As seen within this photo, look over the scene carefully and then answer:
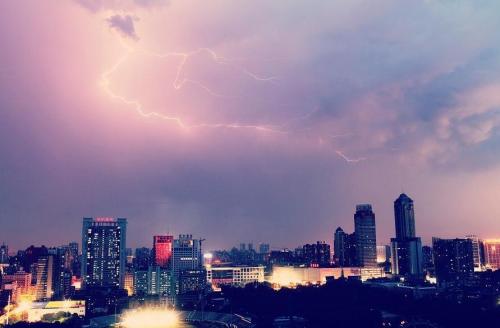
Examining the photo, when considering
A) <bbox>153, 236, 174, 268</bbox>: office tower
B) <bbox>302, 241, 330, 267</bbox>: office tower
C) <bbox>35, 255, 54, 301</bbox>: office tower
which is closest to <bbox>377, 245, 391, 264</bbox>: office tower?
<bbox>302, 241, 330, 267</bbox>: office tower

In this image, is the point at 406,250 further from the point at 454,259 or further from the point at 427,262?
the point at 427,262

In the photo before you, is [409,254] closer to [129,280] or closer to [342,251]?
[342,251]

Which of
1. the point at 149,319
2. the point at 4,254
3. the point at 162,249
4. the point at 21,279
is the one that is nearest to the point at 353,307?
the point at 149,319

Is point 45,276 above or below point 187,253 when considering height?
below

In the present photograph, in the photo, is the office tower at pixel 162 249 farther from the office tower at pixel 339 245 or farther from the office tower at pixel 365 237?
the office tower at pixel 365 237

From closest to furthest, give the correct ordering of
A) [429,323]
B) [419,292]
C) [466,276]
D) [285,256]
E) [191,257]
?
[429,323] < [419,292] < [466,276] < [191,257] < [285,256]

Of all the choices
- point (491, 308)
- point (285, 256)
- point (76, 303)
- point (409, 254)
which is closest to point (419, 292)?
point (491, 308)
